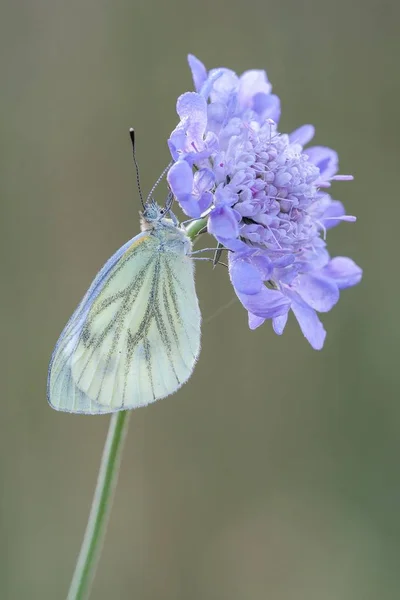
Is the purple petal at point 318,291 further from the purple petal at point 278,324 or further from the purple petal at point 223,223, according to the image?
the purple petal at point 223,223

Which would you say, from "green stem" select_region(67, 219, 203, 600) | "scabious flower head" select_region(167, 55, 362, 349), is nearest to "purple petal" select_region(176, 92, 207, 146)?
"scabious flower head" select_region(167, 55, 362, 349)

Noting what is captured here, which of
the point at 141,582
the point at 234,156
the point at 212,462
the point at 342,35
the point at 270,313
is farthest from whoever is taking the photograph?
the point at 342,35

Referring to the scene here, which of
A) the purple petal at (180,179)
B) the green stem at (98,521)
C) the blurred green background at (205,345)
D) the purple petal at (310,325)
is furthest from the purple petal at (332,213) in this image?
the blurred green background at (205,345)

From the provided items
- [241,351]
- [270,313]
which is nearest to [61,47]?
[241,351]

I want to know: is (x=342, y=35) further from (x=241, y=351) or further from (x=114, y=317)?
(x=114, y=317)

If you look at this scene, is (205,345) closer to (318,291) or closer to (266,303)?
(318,291)

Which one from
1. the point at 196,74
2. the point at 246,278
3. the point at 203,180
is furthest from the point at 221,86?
the point at 246,278
